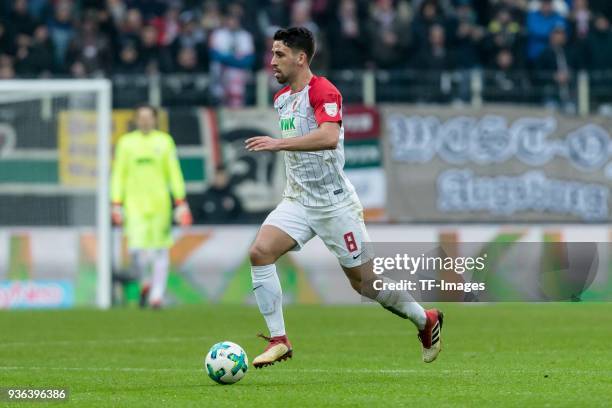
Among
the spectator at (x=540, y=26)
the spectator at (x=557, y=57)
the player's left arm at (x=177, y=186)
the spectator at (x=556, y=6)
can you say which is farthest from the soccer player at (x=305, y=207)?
the spectator at (x=556, y=6)

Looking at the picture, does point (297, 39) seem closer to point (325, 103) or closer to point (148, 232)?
point (325, 103)

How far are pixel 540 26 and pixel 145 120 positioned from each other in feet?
25.4

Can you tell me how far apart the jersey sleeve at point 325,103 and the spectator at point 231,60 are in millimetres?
11216

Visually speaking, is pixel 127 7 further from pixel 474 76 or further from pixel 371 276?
pixel 371 276

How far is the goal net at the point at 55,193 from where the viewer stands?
1934 centimetres

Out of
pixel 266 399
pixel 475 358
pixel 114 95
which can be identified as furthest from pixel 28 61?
pixel 266 399

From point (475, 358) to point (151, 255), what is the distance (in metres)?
8.15

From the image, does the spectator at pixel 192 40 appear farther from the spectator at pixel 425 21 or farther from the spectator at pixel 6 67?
the spectator at pixel 425 21

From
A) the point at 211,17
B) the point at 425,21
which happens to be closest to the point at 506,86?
the point at 425,21

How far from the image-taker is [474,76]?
2112cm

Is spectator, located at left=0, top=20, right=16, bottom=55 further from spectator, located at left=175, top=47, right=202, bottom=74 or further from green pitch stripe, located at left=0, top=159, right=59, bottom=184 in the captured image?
green pitch stripe, located at left=0, top=159, right=59, bottom=184

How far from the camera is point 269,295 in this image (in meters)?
10.3

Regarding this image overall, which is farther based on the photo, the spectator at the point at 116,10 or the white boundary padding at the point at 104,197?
A: the spectator at the point at 116,10

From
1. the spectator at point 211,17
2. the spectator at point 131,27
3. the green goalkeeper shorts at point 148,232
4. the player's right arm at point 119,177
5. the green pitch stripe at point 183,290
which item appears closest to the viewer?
the player's right arm at point 119,177
